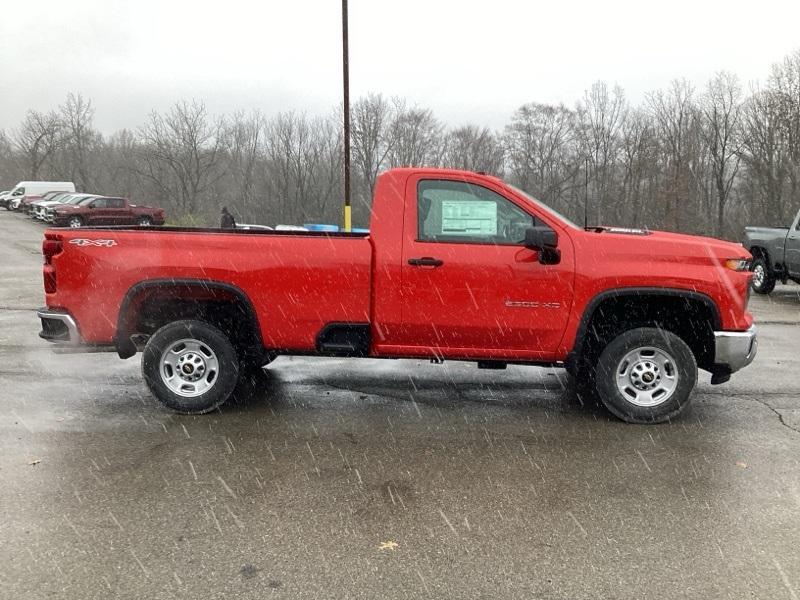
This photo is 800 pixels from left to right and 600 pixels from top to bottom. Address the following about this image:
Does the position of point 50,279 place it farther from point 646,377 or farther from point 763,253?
point 763,253

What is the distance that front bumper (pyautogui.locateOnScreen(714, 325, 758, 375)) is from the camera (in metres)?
5.17

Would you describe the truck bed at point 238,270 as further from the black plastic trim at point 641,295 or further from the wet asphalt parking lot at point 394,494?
the black plastic trim at point 641,295

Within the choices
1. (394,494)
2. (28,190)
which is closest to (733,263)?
(394,494)

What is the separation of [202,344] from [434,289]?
6.43ft

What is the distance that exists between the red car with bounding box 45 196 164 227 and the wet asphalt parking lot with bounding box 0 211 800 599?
1100 inches

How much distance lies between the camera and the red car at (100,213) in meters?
31.6

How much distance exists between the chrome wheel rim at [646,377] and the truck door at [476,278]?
0.63 m

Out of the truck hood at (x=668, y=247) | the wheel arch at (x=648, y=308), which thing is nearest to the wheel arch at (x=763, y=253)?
the wheel arch at (x=648, y=308)

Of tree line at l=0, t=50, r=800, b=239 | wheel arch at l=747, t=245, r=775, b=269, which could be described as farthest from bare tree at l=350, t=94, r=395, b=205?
wheel arch at l=747, t=245, r=775, b=269

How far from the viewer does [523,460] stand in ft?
14.8

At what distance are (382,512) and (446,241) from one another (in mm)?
2271

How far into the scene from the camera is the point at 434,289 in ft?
17.0

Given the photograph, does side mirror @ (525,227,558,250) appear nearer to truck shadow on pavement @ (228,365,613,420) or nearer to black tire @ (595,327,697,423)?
black tire @ (595,327,697,423)

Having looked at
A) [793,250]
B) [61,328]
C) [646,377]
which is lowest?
[646,377]
